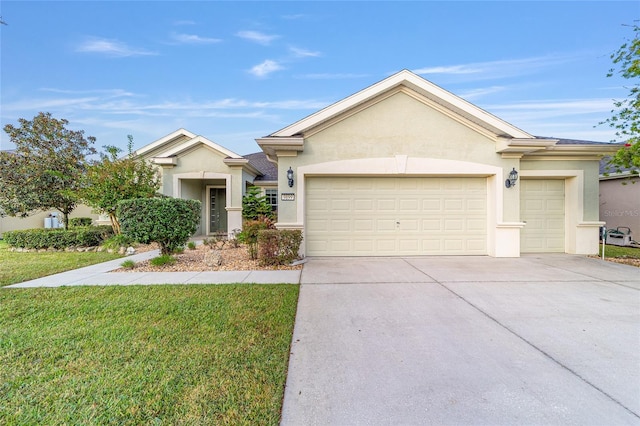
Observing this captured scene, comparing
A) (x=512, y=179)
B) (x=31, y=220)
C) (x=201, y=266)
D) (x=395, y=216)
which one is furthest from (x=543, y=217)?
(x=31, y=220)

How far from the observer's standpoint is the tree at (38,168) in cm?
1130

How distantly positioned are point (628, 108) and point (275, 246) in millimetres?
11147

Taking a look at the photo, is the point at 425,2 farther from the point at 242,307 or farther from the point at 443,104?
the point at 242,307

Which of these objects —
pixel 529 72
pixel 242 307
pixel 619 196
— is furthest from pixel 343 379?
pixel 619 196

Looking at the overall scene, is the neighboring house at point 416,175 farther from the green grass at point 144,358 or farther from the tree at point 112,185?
the tree at point 112,185

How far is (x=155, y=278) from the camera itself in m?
6.17

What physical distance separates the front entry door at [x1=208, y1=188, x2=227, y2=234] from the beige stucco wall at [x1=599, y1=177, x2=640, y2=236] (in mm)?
19504

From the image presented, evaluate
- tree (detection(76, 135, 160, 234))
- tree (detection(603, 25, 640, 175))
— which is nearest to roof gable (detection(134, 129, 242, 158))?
tree (detection(76, 135, 160, 234))

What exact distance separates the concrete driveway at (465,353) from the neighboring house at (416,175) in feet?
9.44

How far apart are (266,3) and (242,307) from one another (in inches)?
441

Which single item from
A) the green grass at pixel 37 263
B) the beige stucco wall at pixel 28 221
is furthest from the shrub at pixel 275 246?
the beige stucco wall at pixel 28 221

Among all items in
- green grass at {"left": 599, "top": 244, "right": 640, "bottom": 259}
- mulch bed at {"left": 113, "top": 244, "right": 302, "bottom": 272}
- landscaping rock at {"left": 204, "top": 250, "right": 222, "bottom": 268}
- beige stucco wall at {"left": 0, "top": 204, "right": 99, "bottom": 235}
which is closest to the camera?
mulch bed at {"left": 113, "top": 244, "right": 302, "bottom": 272}

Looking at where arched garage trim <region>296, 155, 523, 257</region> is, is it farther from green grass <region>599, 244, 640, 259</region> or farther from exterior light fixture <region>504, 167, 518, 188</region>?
green grass <region>599, 244, 640, 259</region>

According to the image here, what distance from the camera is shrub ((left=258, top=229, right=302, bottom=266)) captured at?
23.6 ft
